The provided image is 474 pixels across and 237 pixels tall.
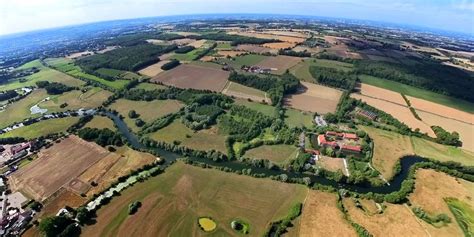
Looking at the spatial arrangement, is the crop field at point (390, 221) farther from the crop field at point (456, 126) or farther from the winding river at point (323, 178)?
the crop field at point (456, 126)

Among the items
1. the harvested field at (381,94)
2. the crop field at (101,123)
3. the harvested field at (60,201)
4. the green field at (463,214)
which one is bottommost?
the harvested field at (60,201)

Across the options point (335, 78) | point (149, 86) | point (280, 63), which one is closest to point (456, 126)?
point (335, 78)

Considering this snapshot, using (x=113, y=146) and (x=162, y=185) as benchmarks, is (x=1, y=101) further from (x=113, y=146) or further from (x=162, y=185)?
(x=162, y=185)

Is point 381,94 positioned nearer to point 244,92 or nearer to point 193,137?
point 244,92

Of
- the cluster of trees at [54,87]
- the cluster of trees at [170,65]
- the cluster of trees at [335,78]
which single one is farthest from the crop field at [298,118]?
the cluster of trees at [54,87]

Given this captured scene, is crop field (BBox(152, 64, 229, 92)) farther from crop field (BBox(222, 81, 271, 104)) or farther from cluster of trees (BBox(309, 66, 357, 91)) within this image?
cluster of trees (BBox(309, 66, 357, 91))

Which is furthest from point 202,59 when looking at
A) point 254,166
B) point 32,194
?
point 32,194
